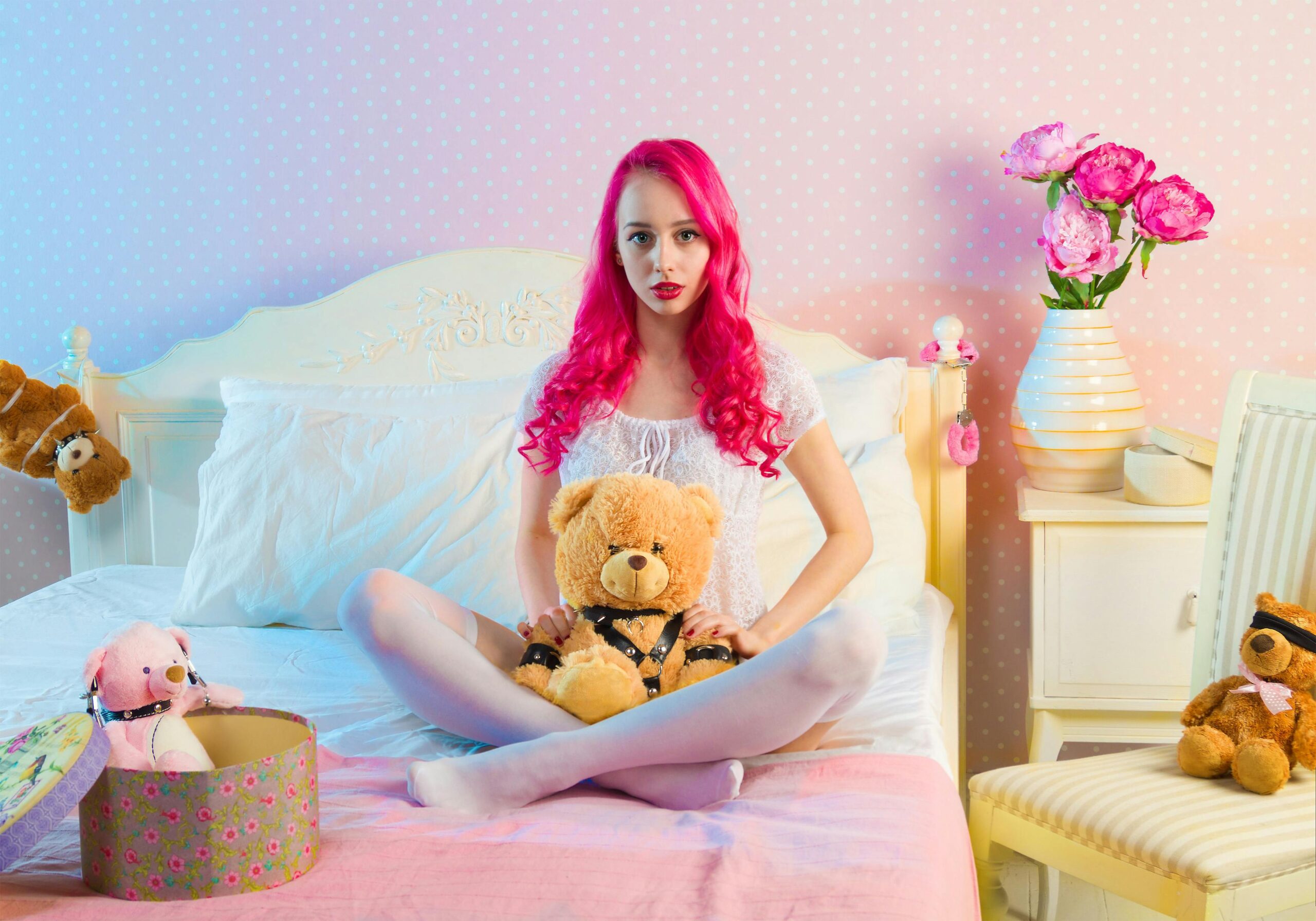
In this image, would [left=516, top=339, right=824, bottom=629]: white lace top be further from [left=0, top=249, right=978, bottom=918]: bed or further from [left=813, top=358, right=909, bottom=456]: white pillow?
[left=813, top=358, right=909, bottom=456]: white pillow

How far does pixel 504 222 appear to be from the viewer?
2.33 m

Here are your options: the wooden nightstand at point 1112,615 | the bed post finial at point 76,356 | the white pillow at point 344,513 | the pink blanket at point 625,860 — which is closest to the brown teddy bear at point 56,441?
the bed post finial at point 76,356

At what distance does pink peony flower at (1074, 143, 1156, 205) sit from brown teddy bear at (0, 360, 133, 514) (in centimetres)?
195

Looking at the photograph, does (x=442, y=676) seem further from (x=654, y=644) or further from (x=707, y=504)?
(x=707, y=504)

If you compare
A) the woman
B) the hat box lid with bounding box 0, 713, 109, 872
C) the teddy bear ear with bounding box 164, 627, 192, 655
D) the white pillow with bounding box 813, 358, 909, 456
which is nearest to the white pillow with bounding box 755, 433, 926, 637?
the white pillow with bounding box 813, 358, 909, 456

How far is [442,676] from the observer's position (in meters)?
1.30

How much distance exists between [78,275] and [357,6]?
0.87 metres

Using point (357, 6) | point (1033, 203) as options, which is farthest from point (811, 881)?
point (357, 6)

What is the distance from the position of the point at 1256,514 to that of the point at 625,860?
0.95 metres

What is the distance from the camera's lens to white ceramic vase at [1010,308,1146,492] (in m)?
1.95

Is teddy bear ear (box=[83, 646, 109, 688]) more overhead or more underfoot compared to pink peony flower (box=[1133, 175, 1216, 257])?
more underfoot

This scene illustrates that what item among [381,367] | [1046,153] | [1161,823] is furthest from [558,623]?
[1046,153]

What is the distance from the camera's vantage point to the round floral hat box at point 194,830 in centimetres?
94

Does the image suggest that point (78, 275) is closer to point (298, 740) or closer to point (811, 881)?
point (298, 740)
